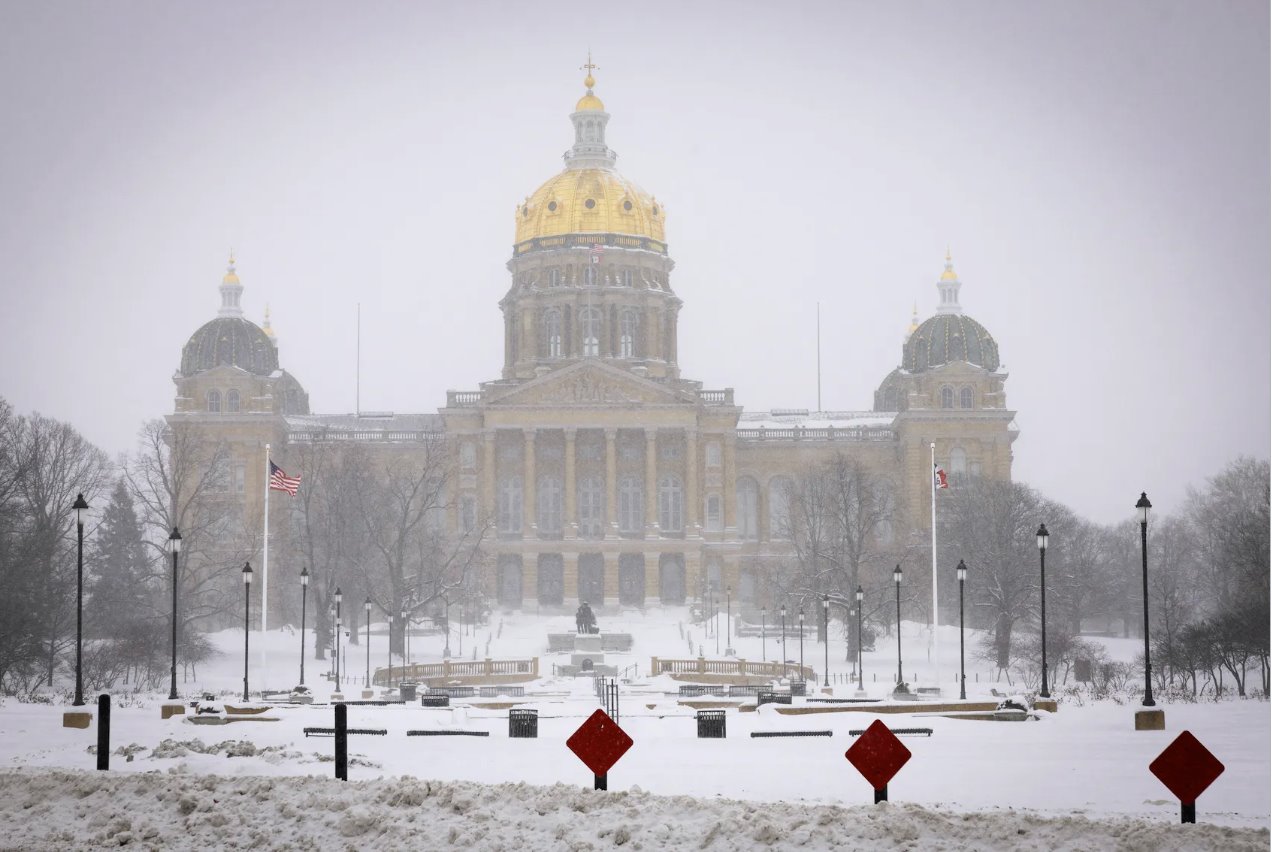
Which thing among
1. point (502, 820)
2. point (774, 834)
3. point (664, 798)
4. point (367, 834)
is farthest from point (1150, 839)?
point (367, 834)

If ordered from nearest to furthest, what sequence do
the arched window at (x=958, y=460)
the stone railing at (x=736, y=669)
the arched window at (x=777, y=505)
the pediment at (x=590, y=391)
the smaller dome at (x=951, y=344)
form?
the stone railing at (x=736, y=669) < the pediment at (x=590, y=391) < the arched window at (x=958, y=460) < the arched window at (x=777, y=505) < the smaller dome at (x=951, y=344)

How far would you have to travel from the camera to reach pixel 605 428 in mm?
105500

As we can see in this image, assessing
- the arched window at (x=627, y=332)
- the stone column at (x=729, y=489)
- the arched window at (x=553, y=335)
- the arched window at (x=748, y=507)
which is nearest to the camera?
the stone column at (x=729, y=489)

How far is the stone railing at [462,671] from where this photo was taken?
194 feet

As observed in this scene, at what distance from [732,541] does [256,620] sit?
31.8 m

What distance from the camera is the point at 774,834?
18.6 meters

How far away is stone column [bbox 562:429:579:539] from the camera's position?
104 m

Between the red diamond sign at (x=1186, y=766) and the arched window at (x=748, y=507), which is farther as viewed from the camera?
the arched window at (x=748, y=507)

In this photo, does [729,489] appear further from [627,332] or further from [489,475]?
[489,475]

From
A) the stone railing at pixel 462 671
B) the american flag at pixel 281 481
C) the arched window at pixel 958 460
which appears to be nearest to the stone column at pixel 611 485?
the arched window at pixel 958 460

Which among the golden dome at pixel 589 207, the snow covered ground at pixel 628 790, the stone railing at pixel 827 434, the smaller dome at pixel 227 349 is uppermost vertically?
the golden dome at pixel 589 207

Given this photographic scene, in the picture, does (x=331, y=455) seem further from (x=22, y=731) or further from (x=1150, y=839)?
(x=1150, y=839)

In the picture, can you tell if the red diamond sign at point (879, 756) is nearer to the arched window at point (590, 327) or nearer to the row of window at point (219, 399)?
the row of window at point (219, 399)

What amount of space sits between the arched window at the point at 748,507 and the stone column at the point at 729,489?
5.25 metres
